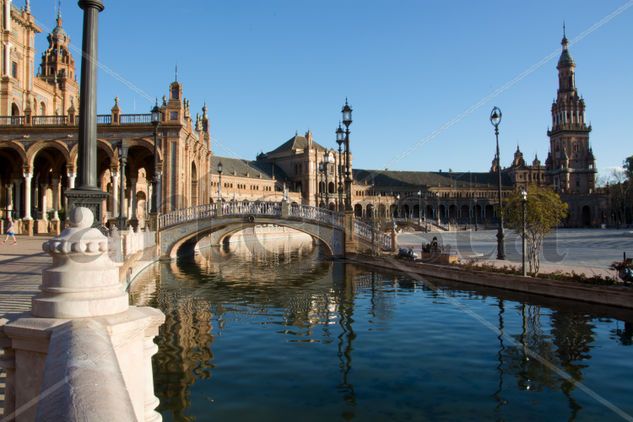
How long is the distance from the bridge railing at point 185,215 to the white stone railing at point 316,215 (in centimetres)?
583

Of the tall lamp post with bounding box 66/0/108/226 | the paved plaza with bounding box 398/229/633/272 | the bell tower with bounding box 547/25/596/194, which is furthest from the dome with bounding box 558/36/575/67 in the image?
the tall lamp post with bounding box 66/0/108/226

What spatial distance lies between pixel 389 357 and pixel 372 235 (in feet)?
75.7

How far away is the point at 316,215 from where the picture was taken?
119 feet

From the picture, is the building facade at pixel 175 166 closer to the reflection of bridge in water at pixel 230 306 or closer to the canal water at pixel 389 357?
the reflection of bridge in water at pixel 230 306

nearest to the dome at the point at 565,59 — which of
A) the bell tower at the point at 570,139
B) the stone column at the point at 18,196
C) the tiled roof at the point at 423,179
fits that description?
the bell tower at the point at 570,139

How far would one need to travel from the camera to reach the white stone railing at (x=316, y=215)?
118 ft

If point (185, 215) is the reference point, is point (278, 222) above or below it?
below

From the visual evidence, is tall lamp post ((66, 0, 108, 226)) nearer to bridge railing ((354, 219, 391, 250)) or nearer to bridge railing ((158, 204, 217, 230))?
bridge railing ((354, 219, 391, 250))

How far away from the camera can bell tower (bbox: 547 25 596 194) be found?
470ft

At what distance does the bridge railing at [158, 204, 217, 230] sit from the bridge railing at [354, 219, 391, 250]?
10.4m

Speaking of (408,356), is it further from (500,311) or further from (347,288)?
(347,288)

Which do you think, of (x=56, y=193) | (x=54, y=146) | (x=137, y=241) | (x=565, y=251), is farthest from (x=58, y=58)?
(x=565, y=251)

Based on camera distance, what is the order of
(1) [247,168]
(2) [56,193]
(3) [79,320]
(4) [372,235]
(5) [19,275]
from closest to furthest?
(3) [79,320], (5) [19,275], (4) [372,235], (2) [56,193], (1) [247,168]

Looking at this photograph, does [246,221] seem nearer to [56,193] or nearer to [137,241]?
[137,241]
